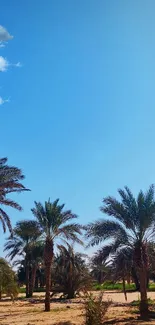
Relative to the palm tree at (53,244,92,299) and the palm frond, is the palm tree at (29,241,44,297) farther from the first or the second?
the palm frond

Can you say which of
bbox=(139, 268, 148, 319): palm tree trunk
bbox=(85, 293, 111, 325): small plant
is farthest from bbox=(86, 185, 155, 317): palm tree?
bbox=(85, 293, 111, 325): small plant

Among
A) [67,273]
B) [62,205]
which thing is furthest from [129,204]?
[67,273]

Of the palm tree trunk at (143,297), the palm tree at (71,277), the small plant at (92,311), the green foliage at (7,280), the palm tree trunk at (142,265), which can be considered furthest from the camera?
the palm tree at (71,277)

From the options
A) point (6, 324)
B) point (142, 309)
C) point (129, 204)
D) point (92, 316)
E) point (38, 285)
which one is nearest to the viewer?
point (92, 316)

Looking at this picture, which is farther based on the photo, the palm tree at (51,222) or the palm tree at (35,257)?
the palm tree at (35,257)

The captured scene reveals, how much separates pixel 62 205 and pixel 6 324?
11073mm

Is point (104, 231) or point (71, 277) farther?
point (71, 277)

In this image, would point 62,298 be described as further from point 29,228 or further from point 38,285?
point 38,285

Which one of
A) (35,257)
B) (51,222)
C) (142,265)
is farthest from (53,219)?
(35,257)

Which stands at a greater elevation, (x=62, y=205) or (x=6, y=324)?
(x=62, y=205)

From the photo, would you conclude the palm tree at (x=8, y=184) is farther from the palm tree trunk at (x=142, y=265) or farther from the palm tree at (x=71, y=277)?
the palm tree at (x=71, y=277)

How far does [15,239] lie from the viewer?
49000 millimetres

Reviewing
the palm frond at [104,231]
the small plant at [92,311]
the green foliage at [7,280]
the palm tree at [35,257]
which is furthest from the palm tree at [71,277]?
the small plant at [92,311]

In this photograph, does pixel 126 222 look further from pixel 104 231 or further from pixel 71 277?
pixel 71 277
